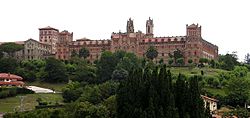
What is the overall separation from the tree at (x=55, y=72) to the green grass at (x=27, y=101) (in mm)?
13531

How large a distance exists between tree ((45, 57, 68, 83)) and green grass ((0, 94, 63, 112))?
44.4 feet

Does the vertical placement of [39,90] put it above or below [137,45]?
below

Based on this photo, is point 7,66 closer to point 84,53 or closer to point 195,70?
point 84,53

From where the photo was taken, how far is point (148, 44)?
120375 mm

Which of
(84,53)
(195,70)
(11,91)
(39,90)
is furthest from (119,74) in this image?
(84,53)

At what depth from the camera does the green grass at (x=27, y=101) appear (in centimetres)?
7371

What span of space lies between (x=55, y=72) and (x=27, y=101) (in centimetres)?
1987

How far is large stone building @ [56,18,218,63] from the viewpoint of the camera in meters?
116

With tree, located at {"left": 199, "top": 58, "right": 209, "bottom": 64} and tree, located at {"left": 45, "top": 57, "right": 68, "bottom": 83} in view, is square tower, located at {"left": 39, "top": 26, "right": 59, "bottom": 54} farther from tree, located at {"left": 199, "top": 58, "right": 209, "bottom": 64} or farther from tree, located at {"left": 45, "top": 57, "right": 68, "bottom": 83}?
tree, located at {"left": 199, "top": 58, "right": 209, "bottom": 64}

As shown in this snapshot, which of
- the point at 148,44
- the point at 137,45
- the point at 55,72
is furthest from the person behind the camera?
the point at 137,45

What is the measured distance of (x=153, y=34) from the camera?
128 m

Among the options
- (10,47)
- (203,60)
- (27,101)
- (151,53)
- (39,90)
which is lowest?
(27,101)

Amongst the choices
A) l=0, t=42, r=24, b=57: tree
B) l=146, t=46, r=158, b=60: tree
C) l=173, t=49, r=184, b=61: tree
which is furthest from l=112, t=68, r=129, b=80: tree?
l=0, t=42, r=24, b=57: tree

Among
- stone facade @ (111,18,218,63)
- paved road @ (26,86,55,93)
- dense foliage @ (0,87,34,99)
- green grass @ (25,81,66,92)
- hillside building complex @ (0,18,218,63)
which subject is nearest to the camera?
dense foliage @ (0,87,34,99)
